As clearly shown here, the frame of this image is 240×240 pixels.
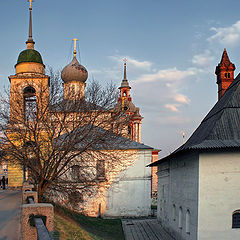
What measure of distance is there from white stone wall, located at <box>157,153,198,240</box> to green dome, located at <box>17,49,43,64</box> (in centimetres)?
1421

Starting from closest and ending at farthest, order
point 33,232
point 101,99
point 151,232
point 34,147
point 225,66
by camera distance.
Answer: point 33,232 → point 34,147 → point 101,99 → point 151,232 → point 225,66

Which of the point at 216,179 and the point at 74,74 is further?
the point at 74,74

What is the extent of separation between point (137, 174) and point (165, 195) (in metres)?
5.19

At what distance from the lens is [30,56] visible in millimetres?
27375

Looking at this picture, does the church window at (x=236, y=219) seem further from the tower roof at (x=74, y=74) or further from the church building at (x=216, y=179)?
the tower roof at (x=74, y=74)

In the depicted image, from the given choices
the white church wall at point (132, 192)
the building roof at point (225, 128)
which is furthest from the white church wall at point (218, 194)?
the white church wall at point (132, 192)

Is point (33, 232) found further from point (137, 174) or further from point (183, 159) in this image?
point (137, 174)

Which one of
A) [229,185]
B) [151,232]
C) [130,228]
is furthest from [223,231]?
[130,228]

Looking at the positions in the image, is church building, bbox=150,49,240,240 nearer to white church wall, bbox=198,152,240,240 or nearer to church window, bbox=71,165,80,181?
white church wall, bbox=198,152,240,240

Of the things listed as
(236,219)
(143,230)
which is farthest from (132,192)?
(236,219)

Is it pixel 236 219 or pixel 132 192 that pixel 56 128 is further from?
pixel 132 192

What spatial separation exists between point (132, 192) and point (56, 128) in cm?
1232

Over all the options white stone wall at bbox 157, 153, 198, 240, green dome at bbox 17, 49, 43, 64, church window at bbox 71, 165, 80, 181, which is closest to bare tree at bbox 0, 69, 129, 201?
church window at bbox 71, 165, 80, 181

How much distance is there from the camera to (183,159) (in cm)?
1612
